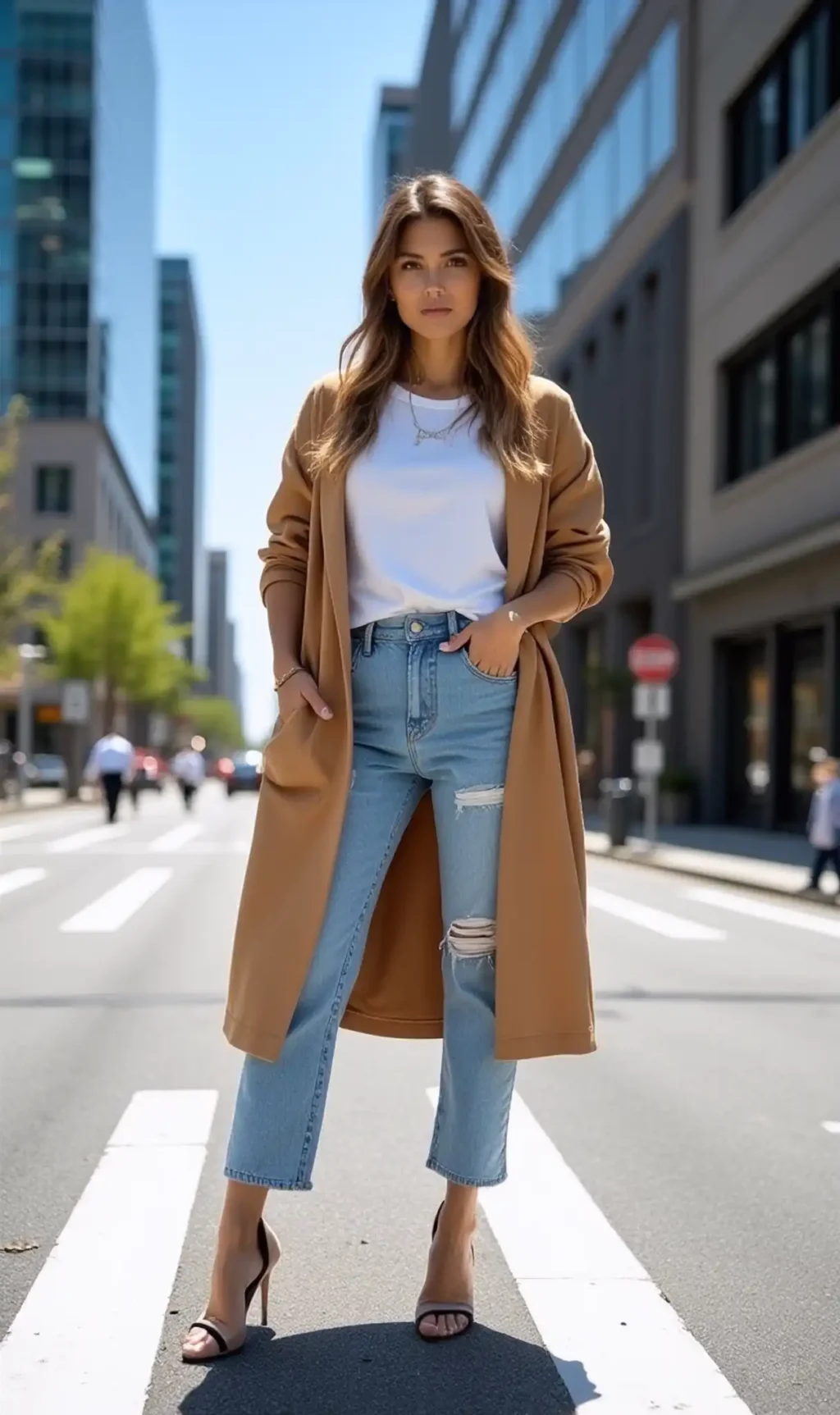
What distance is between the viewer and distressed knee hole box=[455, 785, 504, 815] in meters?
2.88

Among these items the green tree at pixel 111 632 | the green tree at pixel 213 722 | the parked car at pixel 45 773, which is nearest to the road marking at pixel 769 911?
the parked car at pixel 45 773

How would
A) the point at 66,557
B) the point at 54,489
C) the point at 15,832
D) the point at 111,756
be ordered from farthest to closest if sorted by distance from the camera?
the point at 66,557 < the point at 54,489 < the point at 111,756 < the point at 15,832

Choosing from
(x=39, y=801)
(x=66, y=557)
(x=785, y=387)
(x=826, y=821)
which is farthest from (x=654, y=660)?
(x=66, y=557)

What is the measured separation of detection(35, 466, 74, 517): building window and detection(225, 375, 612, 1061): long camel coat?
66.9 m

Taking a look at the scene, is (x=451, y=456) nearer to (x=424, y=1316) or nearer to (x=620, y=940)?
(x=424, y=1316)

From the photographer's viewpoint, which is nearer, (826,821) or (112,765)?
(826,821)

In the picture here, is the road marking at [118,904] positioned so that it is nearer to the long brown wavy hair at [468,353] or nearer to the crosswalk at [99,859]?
the crosswalk at [99,859]

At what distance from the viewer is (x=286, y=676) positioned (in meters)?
2.95

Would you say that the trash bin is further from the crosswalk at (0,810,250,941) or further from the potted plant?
the potted plant

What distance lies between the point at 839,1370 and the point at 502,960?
920 millimetres

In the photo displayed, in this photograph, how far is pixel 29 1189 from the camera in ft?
13.2

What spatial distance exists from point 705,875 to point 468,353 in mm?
14276

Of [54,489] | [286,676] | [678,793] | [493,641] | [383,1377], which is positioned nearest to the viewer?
[383,1377]

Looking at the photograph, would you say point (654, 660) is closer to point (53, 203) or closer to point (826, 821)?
point (826, 821)
